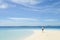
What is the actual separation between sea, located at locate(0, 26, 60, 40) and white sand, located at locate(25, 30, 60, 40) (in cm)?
5

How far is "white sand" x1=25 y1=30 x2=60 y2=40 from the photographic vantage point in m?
1.08

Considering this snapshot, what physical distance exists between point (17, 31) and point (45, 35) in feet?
1.21

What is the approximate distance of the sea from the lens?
1084 mm

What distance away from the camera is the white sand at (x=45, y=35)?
1081 millimetres

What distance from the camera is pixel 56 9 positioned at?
3.46 feet

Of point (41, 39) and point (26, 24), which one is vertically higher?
point (26, 24)

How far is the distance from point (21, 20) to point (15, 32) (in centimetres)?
19

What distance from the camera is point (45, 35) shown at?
109 cm

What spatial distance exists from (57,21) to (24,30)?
430mm

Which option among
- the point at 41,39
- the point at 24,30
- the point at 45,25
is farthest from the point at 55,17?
the point at 24,30

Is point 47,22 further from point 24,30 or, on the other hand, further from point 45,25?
point 24,30

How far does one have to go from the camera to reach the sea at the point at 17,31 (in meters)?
1.08

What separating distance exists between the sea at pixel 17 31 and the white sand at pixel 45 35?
1.9 inches

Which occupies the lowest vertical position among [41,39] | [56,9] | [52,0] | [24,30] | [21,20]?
[41,39]
